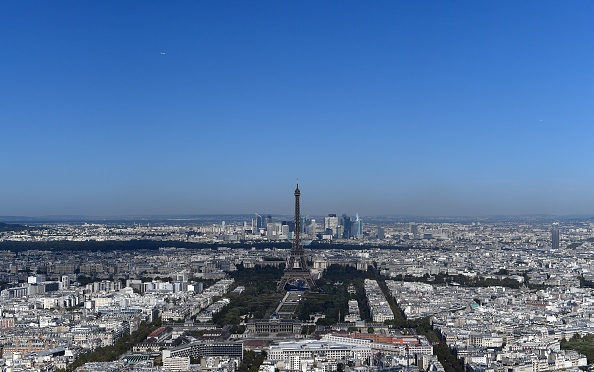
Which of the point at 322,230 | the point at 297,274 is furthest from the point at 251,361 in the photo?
the point at 322,230

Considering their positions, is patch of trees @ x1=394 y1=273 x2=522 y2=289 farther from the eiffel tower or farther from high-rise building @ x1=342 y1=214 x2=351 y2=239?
high-rise building @ x1=342 y1=214 x2=351 y2=239

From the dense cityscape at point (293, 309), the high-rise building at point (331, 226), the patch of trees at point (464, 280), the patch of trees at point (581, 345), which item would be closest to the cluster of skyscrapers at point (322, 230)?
the high-rise building at point (331, 226)

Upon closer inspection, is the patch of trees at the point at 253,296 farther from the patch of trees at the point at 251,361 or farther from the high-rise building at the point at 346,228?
the high-rise building at the point at 346,228

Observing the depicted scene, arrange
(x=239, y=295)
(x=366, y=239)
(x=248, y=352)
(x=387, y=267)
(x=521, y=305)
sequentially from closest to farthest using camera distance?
1. (x=248, y=352)
2. (x=521, y=305)
3. (x=239, y=295)
4. (x=387, y=267)
5. (x=366, y=239)

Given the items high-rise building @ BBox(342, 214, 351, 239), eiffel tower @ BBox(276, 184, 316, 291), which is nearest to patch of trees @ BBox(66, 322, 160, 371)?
eiffel tower @ BBox(276, 184, 316, 291)

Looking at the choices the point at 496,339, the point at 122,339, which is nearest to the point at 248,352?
the point at 122,339

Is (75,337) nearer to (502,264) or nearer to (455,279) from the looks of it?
(455,279)

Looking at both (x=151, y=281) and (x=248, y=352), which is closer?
(x=248, y=352)

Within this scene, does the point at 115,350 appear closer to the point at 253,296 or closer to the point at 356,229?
the point at 253,296

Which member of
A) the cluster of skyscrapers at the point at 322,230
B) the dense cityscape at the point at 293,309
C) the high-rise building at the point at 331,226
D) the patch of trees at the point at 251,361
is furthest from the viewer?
the high-rise building at the point at 331,226

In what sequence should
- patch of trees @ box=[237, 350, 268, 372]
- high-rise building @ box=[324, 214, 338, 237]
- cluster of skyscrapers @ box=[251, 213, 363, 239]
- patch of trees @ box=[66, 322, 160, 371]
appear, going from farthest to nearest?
high-rise building @ box=[324, 214, 338, 237] → cluster of skyscrapers @ box=[251, 213, 363, 239] → patch of trees @ box=[66, 322, 160, 371] → patch of trees @ box=[237, 350, 268, 372]

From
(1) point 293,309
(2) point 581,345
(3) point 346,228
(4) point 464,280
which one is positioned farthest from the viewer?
(3) point 346,228
